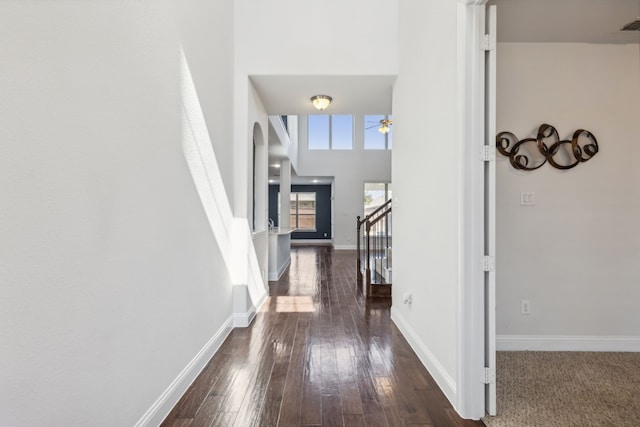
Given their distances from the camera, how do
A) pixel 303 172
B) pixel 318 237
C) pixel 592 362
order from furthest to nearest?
pixel 318 237 < pixel 303 172 < pixel 592 362

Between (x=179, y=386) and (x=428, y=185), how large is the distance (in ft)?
7.29

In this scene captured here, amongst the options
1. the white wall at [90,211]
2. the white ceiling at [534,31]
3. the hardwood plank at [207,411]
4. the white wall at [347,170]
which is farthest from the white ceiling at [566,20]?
the white wall at [347,170]

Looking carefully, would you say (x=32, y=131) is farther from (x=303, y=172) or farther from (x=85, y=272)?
(x=303, y=172)

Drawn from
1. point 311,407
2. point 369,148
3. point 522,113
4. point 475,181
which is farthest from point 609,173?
point 369,148

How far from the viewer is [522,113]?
9.66ft

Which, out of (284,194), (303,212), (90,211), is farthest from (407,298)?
(303,212)

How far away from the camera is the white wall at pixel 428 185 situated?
2123mm

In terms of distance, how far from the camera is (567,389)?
2.26 metres

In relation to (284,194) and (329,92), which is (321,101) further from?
(284,194)

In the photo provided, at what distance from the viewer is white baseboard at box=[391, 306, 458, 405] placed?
6.84 ft

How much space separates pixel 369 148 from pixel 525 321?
30.3 ft

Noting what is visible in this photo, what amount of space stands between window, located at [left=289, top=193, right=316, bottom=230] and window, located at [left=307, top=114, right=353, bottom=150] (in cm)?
308

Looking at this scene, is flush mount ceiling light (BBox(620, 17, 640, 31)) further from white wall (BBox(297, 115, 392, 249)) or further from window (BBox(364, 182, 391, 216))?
window (BBox(364, 182, 391, 216))

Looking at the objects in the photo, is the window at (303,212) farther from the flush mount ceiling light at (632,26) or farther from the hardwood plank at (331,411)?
the hardwood plank at (331,411)
